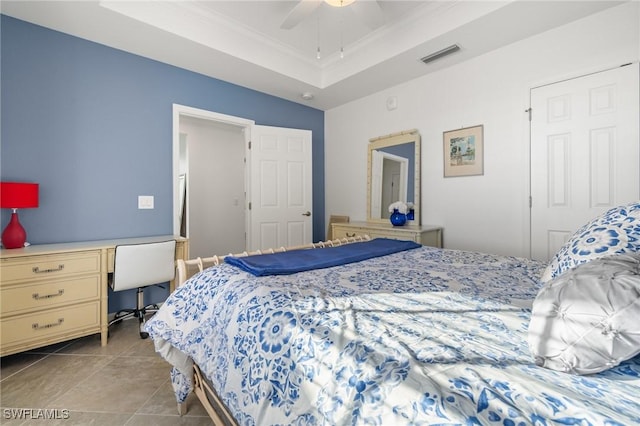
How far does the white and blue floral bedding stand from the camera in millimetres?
511

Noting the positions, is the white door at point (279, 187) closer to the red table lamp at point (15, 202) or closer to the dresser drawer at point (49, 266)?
the dresser drawer at point (49, 266)

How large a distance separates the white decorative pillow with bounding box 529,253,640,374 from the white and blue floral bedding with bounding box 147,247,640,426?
4 centimetres

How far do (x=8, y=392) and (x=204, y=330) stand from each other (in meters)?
1.56

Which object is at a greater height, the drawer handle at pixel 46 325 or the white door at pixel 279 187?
the white door at pixel 279 187

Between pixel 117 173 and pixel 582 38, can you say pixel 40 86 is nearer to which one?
pixel 117 173

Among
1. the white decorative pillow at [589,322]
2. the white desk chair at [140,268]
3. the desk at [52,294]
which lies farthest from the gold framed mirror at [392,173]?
the desk at [52,294]

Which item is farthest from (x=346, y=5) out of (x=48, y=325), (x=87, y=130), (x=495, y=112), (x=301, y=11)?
(x=48, y=325)

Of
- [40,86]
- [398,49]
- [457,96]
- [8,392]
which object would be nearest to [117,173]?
[40,86]

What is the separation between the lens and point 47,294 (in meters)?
2.04

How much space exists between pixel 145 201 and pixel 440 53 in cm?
337

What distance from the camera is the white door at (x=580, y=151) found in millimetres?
2148

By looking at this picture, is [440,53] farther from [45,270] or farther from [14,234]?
[14,234]

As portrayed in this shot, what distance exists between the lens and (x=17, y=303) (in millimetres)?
1935

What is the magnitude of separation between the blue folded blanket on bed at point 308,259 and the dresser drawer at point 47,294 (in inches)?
57.6
